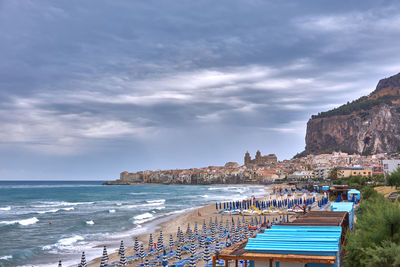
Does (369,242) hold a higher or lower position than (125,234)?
higher

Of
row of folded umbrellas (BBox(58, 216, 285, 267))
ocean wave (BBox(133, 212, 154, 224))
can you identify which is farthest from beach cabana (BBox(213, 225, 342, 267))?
ocean wave (BBox(133, 212, 154, 224))

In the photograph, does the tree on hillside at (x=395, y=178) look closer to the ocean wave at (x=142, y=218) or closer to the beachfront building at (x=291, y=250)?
the ocean wave at (x=142, y=218)

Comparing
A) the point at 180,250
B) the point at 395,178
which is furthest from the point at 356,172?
the point at 180,250

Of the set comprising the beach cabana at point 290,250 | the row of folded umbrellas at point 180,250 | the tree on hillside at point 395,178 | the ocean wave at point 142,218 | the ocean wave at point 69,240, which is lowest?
the ocean wave at point 142,218

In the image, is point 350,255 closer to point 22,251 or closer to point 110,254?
point 110,254

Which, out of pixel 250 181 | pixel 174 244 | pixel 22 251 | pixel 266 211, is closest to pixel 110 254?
pixel 174 244

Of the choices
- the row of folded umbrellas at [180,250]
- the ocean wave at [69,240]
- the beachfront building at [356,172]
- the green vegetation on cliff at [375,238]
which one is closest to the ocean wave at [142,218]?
the ocean wave at [69,240]

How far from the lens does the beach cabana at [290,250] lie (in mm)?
9100

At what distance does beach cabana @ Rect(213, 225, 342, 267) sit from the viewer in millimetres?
9100

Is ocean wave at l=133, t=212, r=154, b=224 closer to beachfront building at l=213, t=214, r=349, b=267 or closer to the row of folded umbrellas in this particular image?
the row of folded umbrellas

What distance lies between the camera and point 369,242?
10.6 metres

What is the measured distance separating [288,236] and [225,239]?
1571 cm

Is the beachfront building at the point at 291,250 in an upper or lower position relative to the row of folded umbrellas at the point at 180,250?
upper

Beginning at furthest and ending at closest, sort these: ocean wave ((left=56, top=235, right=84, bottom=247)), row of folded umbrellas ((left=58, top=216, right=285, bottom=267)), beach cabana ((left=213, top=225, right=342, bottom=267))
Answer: ocean wave ((left=56, top=235, right=84, bottom=247)) < row of folded umbrellas ((left=58, top=216, right=285, bottom=267)) < beach cabana ((left=213, top=225, right=342, bottom=267))
